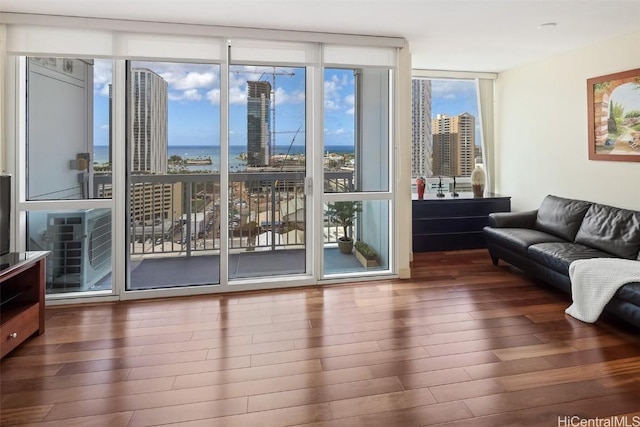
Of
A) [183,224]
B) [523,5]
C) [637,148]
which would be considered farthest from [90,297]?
[637,148]

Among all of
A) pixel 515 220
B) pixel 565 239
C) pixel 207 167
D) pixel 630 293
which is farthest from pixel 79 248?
pixel 565 239

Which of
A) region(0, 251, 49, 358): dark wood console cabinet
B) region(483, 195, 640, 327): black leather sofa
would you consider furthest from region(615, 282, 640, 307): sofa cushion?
region(0, 251, 49, 358): dark wood console cabinet

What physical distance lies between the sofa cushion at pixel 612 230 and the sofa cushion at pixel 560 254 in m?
0.09

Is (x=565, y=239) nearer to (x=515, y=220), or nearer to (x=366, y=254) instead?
(x=515, y=220)

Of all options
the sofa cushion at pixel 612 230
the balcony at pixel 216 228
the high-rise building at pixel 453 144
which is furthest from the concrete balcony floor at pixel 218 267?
the high-rise building at pixel 453 144

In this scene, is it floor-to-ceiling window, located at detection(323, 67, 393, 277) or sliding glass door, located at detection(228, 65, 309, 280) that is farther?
floor-to-ceiling window, located at detection(323, 67, 393, 277)

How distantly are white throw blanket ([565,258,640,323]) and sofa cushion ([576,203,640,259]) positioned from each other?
430 mm

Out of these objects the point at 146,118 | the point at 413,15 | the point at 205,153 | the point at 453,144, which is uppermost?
the point at 413,15

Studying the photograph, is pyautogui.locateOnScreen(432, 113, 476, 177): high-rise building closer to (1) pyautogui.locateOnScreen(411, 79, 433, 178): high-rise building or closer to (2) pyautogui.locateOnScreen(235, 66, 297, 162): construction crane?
(1) pyautogui.locateOnScreen(411, 79, 433, 178): high-rise building

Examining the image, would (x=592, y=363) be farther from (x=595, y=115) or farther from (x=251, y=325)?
(x=595, y=115)

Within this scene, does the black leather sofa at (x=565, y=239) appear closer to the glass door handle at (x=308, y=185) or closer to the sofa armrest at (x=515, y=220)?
the sofa armrest at (x=515, y=220)

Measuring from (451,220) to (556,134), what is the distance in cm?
160

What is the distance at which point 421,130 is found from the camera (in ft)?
18.6

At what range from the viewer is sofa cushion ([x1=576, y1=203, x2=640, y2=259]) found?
11.2 feet
